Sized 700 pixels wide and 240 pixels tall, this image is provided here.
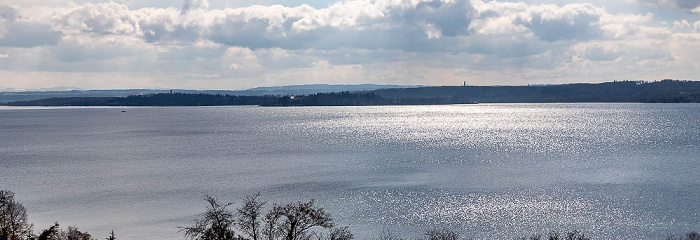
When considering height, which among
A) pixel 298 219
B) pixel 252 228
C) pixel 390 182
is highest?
pixel 298 219

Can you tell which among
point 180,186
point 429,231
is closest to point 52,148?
point 180,186

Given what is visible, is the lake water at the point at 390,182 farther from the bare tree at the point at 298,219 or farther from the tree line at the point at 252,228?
the bare tree at the point at 298,219

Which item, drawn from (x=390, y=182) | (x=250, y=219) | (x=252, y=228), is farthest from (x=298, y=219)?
(x=390, y=182)

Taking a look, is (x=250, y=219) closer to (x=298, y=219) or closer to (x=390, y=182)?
(x=298, y=219)

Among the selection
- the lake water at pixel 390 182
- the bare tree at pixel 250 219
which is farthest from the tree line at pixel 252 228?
the lake water at pixel 390 182

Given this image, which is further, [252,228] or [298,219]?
[252,228]

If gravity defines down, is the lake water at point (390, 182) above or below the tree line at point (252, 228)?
below

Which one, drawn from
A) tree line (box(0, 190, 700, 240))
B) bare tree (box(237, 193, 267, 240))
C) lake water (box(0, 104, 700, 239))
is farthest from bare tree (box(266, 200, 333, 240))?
lake water (box(0, 104, 700, 239))

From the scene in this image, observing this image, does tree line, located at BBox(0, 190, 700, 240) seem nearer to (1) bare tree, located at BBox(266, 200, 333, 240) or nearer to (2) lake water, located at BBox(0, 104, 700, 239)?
(1) bare tree, located at BBox(266, 200, 333, 240)

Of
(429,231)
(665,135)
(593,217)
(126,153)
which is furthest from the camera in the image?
(665,135)

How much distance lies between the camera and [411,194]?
59.3 metres

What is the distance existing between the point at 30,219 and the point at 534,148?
78.7 meters

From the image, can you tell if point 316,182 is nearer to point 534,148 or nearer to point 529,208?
point 529,208

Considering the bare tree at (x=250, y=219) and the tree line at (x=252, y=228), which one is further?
the bare tree at (x=250, y=219)
